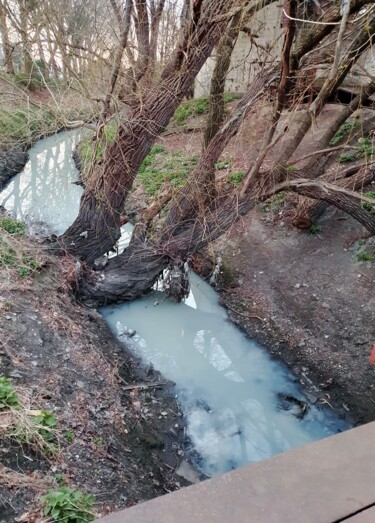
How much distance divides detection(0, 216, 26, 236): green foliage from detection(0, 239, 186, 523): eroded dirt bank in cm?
51

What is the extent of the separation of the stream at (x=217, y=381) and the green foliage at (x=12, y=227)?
188 centimetres

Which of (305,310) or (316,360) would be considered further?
(305,310)

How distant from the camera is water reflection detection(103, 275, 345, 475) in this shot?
4820mm

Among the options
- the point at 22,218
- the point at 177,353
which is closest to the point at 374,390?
the point at 177,353

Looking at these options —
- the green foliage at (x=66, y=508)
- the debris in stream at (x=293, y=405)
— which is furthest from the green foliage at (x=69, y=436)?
the debris in stream at (x=293, y=405)

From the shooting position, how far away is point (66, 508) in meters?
2.59

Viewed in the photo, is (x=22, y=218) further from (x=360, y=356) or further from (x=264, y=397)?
(x=360, y=356)

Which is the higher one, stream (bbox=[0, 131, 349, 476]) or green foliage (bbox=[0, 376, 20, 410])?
green foliage (bbox=[0, 376, 20, 410])

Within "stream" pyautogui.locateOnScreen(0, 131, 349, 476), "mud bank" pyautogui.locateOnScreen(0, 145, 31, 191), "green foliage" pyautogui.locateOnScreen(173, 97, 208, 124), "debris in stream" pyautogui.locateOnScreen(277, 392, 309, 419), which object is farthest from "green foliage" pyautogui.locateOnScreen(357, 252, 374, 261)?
"mud bank" pyautogui.locateOnScreen(0, 145, 31, 191)

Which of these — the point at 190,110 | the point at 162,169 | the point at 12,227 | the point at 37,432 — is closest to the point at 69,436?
the point at 37,432

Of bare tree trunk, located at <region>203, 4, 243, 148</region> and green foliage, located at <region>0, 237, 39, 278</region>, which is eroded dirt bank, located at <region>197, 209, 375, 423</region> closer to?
bare tree trunk, located at <region>203, 4, 243, 148</region>

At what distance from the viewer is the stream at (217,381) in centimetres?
482

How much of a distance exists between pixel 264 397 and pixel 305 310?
1.72 meters

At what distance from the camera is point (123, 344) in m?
6.12
